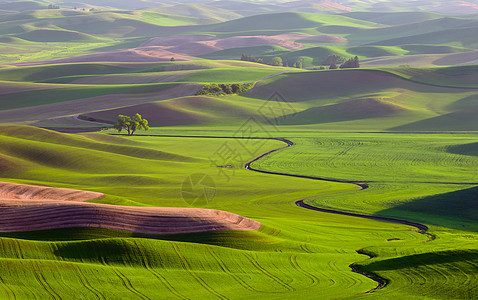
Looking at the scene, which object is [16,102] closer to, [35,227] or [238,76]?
[238,76]

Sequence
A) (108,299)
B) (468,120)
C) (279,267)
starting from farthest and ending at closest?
1. (468,120)
2. (279,267)
3. (108,299)

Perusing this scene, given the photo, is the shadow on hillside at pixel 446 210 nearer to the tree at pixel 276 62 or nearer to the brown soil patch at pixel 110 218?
the brown soil patch at pixel 110 218

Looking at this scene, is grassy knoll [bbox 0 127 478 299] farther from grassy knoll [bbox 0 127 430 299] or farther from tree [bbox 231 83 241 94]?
tree [bbox 231 83 241 94]

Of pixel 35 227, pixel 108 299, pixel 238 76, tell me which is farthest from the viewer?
pixel 238 76

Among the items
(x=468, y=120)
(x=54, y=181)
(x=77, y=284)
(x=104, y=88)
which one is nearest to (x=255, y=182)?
(x=54, y=181)

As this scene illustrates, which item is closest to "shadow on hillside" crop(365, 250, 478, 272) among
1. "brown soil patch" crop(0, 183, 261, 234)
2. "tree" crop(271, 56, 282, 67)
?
"brown soil patch" crop(0, 183, 261, 234)

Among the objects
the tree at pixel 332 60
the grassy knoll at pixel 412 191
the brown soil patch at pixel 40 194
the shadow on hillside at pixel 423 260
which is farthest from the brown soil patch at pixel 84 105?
the shadow on hillside at pixel 423 260

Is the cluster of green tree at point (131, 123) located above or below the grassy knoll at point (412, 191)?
below
